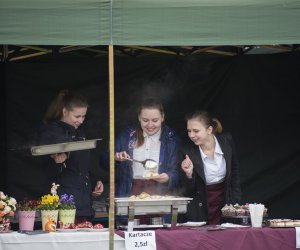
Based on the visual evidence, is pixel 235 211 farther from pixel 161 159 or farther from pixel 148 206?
pixel 161 159

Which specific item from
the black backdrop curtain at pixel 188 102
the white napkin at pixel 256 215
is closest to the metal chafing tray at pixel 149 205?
the white napkin at pixel 256 215

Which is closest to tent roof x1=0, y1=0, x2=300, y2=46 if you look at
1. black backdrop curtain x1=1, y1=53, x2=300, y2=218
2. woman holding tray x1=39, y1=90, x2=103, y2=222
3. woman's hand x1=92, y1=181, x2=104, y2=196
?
woman holding tray x1=39, y1=90, x2=103, y2=222

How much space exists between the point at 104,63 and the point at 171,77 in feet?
2.42

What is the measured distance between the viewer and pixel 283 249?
5.88 metres

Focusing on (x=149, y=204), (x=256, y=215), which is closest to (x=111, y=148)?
(x=149, y=204)

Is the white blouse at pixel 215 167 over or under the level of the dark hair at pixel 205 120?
under

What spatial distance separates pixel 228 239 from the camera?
582 centimetres

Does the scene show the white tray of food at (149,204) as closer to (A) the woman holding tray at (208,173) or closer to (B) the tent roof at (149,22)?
(A) the woman holding tray at (208,173)

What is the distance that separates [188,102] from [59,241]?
2978 mm

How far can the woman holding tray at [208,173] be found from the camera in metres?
6.84

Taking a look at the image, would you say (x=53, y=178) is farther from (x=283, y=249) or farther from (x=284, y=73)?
(x=284, y=73)

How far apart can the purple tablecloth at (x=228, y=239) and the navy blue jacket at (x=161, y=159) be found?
1150 millimetres

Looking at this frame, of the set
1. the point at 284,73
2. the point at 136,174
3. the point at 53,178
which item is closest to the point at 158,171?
the point at 136,174

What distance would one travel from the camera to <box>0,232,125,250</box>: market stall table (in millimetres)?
5539
